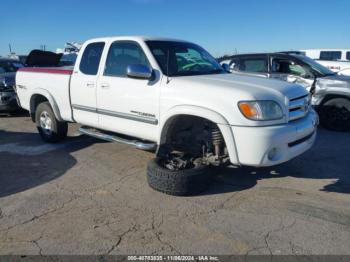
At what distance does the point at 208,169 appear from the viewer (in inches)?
174

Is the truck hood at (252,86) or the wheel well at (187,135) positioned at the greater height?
the truck hood at (252,86)

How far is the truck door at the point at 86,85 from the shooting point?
18.1 ft

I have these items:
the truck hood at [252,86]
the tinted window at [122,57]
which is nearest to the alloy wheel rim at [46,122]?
the tinted window at [122,57]

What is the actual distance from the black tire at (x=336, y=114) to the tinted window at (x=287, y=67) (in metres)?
0.98

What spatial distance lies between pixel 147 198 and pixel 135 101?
1358mm

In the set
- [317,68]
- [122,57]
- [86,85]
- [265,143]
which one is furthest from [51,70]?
[317,68]

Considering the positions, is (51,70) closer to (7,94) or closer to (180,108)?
(180,108)

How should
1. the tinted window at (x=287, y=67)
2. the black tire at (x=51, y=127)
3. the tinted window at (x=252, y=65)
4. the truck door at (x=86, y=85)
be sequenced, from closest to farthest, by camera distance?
the truck door at (x=86, y=85), the black tire at (x=51, y=127), the tinted window at (x=287, y=67), the tinted window at (x=252, y=65)

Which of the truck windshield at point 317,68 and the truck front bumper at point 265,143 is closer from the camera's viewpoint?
the truck front bumper at point 265,143

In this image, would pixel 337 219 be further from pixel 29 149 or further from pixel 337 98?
pixel 29 149

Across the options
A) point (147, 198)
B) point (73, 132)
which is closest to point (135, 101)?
point (147, 198)

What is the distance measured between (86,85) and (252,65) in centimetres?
501

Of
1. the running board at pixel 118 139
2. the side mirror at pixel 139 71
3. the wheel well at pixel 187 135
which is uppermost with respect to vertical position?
the side mirror at pixel 139 71

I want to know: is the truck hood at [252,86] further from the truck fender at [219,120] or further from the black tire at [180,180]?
the black tire at [180,180]
